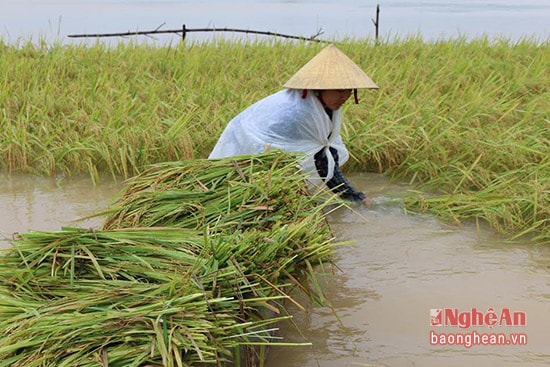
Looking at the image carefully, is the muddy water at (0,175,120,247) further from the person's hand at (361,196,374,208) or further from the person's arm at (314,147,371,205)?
the person's hand at (361,196,374,208)

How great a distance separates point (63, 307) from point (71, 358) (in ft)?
0.57

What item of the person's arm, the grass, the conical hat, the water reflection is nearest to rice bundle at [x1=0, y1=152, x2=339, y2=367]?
the water reflection

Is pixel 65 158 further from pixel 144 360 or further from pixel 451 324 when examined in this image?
pixel 144 360

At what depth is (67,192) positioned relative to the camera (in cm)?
403

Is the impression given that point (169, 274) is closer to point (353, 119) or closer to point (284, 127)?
point (284, 127)

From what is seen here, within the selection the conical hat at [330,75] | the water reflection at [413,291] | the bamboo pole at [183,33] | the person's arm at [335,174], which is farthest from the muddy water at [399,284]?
the bamboo pole at [183,33]

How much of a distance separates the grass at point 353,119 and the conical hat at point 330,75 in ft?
3.12

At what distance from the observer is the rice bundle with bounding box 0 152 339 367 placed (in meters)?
1.55

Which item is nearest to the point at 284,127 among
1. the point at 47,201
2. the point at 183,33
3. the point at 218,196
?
the point at 218,196

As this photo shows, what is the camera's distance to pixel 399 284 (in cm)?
293

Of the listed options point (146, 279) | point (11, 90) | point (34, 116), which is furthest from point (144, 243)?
point (11, 90)

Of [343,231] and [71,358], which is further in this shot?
[343,231]

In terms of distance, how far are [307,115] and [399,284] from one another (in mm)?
875

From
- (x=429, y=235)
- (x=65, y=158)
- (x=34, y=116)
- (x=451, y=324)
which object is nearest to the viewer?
(x=451, y=324)
